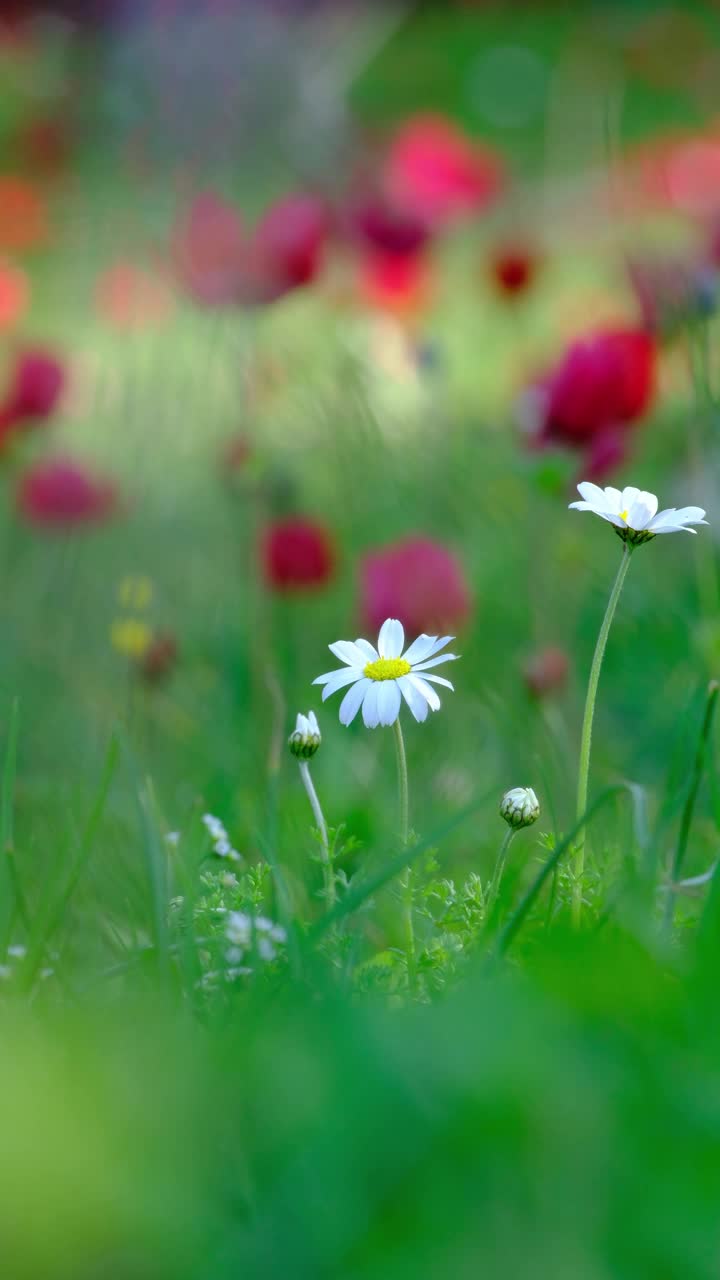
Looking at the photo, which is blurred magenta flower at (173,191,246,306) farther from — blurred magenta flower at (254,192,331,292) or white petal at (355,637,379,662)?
white petal at (355,637,379,662)

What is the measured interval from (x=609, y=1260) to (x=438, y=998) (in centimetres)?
14

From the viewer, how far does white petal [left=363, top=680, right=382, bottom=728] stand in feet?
1.35

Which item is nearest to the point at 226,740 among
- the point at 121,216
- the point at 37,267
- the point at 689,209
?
the point at 689,209

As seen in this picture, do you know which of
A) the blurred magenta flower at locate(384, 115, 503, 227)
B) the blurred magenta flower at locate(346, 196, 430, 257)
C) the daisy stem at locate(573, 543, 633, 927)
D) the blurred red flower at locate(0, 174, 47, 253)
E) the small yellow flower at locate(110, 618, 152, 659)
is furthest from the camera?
the blurred red flower at locate(0, 174, 47, 253)

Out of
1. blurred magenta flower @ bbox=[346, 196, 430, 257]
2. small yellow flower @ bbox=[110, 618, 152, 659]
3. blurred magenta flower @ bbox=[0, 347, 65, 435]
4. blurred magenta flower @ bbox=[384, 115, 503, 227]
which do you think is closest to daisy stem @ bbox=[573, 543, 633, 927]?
small yellow flower @ bbox=[110, 618, 152, 659]

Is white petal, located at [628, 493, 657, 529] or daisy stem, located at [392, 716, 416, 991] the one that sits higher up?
white petal, located at [628, 493, 657, 529]

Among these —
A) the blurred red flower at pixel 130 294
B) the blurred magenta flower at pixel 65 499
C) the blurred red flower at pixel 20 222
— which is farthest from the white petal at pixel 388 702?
the blurred red flower at pixel 20 222

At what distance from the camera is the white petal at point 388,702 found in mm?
410

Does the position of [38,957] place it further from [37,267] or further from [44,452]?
[37,267]

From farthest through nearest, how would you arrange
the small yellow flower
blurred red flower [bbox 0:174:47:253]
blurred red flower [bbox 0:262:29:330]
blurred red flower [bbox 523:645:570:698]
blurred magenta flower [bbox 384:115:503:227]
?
blurred red flower [bbox 0:174:47:253] < blurred magenta flower [bbox 384:115:503:227] < blurred red flower [bbox 0:262:29:330] < the small yellow flower < blurred red flower [bbox 523:645:570:698]

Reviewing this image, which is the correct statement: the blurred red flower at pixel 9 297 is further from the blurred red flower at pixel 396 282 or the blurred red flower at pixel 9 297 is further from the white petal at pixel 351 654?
the white petal at pixel 351 654

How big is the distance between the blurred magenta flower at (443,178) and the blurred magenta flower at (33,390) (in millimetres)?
648

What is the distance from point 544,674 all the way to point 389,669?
14.7 inches

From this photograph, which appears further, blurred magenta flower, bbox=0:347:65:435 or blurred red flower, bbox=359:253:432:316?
blurred red flower, bbox=359:253:432:316
